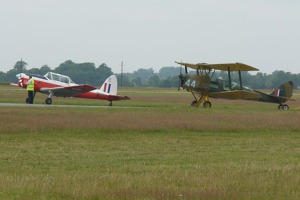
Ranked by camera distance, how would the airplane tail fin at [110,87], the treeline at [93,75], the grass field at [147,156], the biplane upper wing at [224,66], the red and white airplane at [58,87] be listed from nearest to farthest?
the grass field at [147,156] → the biplane upper wing at [224,66] → the red and white airplane at [58,87] → the airplane tail fin at [110,87] → the treeline at [93,75]

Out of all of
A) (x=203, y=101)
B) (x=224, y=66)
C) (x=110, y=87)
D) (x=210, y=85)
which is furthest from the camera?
(x=110, y=87)

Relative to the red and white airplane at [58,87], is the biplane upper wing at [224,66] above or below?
above

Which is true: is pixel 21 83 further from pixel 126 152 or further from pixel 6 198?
pixel 6 198

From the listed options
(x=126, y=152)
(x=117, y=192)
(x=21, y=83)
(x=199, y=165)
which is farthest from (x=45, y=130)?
(x=21, y=83)

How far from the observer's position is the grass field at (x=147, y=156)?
29.8 ft

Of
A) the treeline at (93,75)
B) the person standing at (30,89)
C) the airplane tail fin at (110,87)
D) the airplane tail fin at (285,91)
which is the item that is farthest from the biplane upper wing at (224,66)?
the treeline at (93,75)

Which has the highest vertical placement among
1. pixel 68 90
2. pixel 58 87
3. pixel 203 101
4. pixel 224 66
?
pixel 224 66

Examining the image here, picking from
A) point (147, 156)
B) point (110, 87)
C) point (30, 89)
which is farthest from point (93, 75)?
point (147, 156)

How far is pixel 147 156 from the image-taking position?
1396 centimetres

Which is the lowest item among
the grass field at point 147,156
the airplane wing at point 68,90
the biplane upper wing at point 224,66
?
Answer: the grass field at point 147,156

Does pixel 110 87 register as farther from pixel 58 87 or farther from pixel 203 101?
pixel 203 101

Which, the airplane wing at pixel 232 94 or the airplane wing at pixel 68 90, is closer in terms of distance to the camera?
the airplane wing at pixel 68 90

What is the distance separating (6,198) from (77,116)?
15.1 metres

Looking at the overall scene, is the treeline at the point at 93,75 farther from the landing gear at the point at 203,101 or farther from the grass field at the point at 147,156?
the grass field at the point at 147,156
